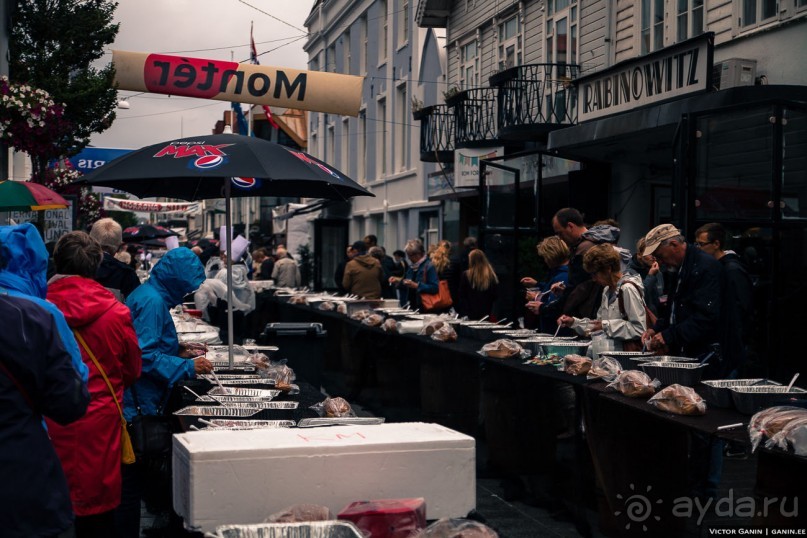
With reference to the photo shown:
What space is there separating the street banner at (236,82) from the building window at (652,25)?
16.3ft

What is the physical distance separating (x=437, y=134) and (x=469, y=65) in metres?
2.01

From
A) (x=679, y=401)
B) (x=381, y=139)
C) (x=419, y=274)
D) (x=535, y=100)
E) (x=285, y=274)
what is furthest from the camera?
(x=381, y=139)

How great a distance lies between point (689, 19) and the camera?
16.0m

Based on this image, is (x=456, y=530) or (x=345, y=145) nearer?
(x=456, y=530)

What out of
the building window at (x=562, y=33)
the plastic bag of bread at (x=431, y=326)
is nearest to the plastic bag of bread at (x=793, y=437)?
the plastic bag of bread at (x=431, y=326)

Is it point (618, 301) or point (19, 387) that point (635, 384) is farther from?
point (19, 387)

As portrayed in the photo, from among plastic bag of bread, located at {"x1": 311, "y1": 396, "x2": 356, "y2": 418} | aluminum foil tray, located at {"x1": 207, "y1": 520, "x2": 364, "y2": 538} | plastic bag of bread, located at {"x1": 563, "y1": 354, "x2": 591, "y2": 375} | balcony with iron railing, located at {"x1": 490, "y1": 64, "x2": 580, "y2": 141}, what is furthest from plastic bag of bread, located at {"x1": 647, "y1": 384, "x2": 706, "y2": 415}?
balcony with iron railing, located at {"x1": 490, "y1": 64, "x2": 580, "y2": 141}

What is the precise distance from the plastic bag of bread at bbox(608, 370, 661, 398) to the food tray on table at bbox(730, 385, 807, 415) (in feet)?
2.03

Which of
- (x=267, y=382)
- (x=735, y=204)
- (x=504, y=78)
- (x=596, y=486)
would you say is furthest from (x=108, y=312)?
(x=504, y=78)

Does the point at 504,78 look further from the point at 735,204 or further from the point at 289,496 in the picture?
the point at 289,496

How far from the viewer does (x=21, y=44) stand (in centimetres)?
1533

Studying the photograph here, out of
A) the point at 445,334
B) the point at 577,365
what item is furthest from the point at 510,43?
the point at 577,365

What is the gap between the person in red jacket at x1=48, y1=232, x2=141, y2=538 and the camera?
179 inches

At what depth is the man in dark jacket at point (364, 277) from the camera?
17062 millimetres
